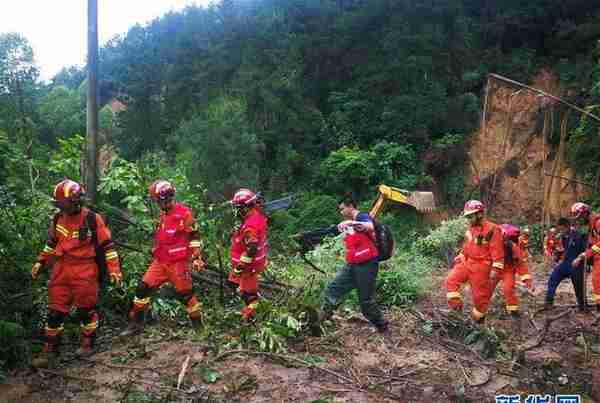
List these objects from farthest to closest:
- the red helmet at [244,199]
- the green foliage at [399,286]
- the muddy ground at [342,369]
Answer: the green foliage at [399,286]
the red helmet at [244,199]
the muddy ground at [342,369]

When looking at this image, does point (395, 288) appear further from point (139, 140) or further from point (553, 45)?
point (139, 140)

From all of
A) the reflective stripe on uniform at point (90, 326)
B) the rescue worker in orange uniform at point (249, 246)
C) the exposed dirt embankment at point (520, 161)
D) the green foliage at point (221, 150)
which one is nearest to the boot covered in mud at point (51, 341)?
the reflective stripe on uniform at point (90, 326)

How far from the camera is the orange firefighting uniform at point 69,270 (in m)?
5.26

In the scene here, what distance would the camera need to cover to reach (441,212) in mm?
22875

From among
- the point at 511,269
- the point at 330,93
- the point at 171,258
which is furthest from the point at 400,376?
the point at 330,93

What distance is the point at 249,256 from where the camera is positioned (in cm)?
612

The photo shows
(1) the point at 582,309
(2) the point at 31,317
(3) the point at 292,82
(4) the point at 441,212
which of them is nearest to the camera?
(2) the point at 31,317

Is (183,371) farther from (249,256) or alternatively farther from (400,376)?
(400,376)

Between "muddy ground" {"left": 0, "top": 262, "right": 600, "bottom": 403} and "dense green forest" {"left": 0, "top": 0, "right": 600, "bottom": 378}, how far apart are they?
32.7ft

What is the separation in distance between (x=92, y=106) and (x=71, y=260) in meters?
2.83

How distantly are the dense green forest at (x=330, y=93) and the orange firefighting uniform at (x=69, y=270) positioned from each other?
10.7m

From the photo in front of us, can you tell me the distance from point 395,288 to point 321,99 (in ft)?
71.5

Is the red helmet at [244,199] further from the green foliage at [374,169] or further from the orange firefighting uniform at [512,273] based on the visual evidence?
the green foliage at [374,169]

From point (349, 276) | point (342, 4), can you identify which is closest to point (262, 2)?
point (342, 4)
